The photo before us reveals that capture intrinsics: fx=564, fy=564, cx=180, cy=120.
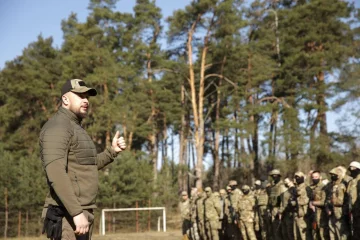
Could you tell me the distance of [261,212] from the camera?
1536 centimetres

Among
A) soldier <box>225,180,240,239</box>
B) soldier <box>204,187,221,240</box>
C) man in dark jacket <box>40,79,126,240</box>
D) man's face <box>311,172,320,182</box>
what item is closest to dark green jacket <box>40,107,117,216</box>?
man in dark jacket <box>40,79,126,240</box>

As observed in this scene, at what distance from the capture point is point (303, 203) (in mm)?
12492

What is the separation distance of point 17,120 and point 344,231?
108 feet

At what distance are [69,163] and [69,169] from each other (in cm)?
4

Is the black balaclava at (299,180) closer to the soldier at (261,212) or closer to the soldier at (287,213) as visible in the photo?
the soldier at (287,213)

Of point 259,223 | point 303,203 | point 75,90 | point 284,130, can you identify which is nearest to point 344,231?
point 303,203

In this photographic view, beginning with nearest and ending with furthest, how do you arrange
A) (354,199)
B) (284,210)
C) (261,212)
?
(354,199) < (284,210) < (261,212)

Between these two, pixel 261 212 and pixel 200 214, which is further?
pixel 200 214

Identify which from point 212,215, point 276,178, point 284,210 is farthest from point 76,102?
point 212,215

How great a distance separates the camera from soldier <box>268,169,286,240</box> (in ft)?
45.8

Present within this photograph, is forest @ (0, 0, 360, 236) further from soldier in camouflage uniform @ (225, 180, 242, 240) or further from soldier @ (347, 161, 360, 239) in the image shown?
soldier @ (347, 161, 360, 239)

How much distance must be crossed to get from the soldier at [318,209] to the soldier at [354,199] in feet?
3.77

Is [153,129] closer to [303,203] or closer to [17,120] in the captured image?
[17,120]

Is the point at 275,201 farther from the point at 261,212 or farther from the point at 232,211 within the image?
the point at 232,211
